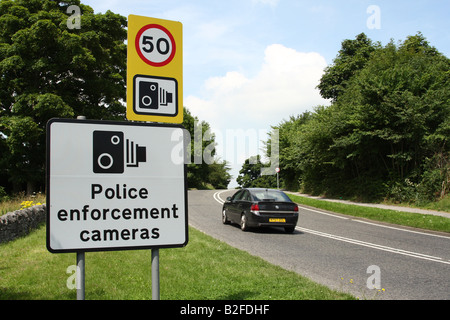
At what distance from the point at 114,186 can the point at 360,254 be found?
25.4 feet

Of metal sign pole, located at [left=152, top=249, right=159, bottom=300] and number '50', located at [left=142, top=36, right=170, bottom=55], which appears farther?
number '50', located at [left=142, top=36, right=170, bottom=55]

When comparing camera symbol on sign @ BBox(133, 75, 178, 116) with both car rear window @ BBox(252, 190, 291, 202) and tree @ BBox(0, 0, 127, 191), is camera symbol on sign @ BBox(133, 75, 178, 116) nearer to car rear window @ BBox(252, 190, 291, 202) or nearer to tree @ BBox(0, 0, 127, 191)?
car rear window @ BBox(252, 190, 291, 202)

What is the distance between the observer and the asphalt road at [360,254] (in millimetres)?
5953

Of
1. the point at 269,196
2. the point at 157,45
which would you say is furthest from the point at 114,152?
the point at 269,196

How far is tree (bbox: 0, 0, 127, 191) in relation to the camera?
23.3 metres

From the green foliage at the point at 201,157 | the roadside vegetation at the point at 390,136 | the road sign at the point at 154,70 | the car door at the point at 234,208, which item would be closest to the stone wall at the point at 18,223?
the car door at the point at 234,208

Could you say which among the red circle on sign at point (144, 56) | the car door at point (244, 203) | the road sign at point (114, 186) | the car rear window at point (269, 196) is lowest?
the car door at point (244, 203)

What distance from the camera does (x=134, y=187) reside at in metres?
2.43

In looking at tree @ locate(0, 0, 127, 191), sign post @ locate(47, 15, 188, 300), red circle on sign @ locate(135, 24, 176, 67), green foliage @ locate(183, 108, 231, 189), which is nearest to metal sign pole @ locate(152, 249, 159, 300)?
sign post @ locate(47, 15, 188, 300)

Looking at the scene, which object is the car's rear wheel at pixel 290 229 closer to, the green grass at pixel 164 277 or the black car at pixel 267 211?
the black car at pixel 267 211

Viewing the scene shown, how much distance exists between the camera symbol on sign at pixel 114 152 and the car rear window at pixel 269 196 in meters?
10.6
